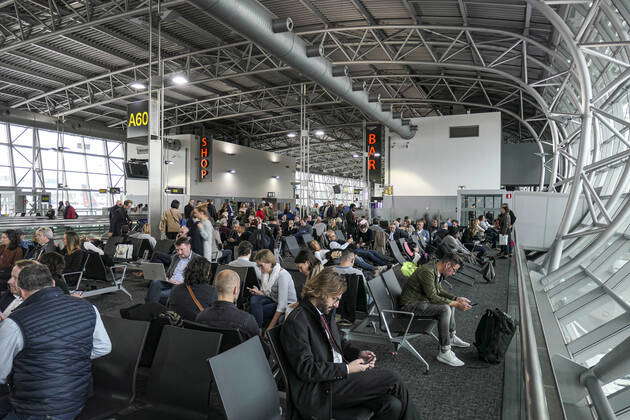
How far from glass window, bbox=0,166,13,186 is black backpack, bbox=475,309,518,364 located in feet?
78.6

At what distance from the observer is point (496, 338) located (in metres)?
4.79

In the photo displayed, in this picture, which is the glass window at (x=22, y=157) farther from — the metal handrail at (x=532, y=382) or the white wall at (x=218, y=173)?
Result: the metal handrail at (x=532, y=382)

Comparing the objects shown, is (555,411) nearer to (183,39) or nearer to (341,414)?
(341,414)

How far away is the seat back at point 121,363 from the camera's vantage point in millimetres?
2725

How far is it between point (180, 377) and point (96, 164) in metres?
26.4

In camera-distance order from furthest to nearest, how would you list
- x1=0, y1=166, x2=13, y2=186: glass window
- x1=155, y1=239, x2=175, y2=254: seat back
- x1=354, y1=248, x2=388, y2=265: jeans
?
x1=0, y1=166, x2=13, y2=186: glass window → x1=354, y1=248, x2=388, y2=265: jeans → x1=155, y1=239, x2=175, y2=254: seat back

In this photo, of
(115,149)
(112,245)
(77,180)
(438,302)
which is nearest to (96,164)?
(77,180)

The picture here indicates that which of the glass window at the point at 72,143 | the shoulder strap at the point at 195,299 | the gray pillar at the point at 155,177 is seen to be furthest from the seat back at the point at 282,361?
the glass window at the point at 72,143

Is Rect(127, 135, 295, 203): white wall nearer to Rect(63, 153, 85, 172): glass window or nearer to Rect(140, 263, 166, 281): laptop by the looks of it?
Rect(63, 153, 85, 172): glass window

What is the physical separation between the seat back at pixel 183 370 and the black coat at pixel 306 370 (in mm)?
455

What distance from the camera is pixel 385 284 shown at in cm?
523

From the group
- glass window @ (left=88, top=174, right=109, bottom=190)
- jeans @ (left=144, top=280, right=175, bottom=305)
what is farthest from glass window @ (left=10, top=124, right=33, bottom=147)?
jeans @ (left=144, top=280, right=175, bottom=305)

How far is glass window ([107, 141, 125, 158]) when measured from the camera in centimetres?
2634

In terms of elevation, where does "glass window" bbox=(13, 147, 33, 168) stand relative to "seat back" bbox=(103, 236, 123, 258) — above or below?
above
